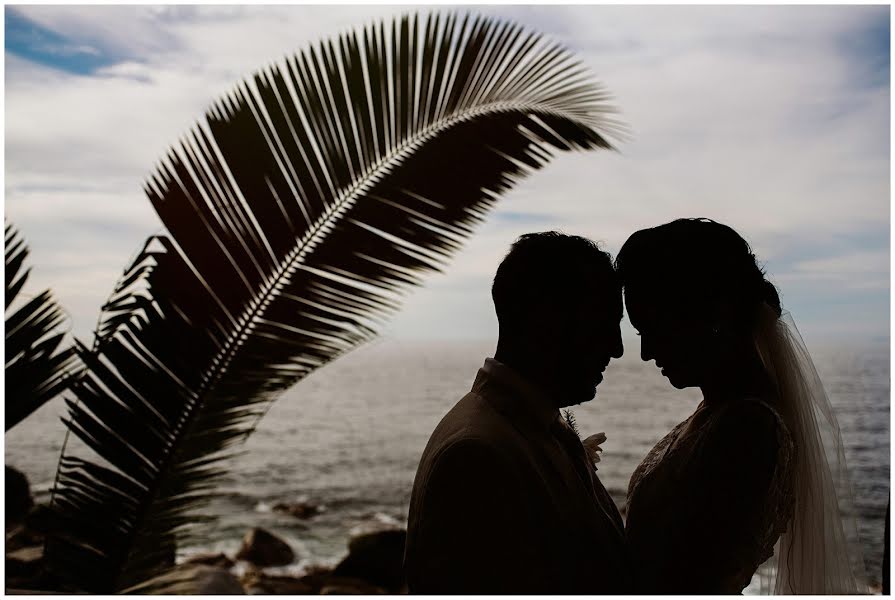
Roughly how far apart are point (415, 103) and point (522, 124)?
18.7 inches

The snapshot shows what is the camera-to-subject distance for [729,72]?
20062 mm

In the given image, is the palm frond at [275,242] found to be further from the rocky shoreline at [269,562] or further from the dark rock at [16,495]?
the dark rock at [16,495]

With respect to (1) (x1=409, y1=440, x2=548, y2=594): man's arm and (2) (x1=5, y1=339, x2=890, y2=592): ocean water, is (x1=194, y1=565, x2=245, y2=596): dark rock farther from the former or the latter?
(2) (x1=5, y1=339, x2=890, y2=592): ocean water

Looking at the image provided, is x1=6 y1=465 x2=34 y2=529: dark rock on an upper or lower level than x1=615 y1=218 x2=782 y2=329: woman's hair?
lower

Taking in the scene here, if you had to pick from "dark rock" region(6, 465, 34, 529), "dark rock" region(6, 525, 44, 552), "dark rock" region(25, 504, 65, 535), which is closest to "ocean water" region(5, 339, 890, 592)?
"dark rock" region(6, 465, 34, 529)

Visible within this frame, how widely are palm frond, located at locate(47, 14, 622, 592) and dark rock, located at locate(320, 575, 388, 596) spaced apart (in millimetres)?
5348

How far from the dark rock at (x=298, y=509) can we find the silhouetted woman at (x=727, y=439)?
62.0 feet

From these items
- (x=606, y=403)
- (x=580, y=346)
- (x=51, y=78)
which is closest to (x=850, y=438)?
(x=606, y=403)

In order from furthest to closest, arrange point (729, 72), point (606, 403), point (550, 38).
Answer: point (606, 403), point (729, 72), point (550, 38)

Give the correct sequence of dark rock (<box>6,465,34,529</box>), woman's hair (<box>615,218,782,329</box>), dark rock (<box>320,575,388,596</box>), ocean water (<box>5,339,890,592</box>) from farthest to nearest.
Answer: ocean water (<box>5,339,890,592</box>) → dark rock (<box>6,465,34,529</box>) → dark rock (<box>320,575,388,596</box>) → woman's hair (<box>615,218,782,329</box>)

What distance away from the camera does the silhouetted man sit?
1272 mm

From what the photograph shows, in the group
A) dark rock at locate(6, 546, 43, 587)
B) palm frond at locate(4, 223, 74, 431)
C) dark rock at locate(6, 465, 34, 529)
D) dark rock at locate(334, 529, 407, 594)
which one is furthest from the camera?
dark rock at locate(6, 465, 34, 529)

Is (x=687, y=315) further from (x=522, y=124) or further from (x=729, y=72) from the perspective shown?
(x=729, y=72)

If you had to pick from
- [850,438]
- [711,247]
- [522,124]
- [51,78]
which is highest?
[51,78]
